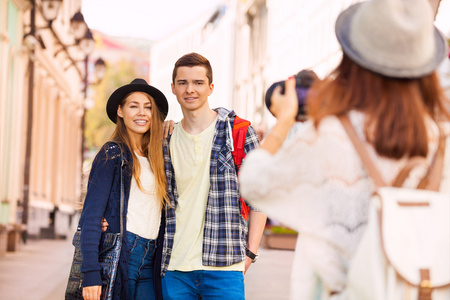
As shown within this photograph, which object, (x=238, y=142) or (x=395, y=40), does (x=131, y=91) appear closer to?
(x=238, y=142)

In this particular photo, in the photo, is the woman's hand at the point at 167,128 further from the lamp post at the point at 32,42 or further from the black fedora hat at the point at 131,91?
the lamp post at the point at 32,42

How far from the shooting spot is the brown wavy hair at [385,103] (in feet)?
7.95

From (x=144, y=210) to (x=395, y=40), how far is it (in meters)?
2.17

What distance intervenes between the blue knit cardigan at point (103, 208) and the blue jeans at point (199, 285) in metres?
0.24

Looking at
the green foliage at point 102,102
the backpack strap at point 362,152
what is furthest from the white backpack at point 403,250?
the green foliage at point 102,102

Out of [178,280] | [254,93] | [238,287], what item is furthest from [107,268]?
[254,93]

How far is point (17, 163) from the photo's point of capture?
707 inches

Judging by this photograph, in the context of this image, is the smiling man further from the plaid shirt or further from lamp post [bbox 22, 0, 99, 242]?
lamp post [bbox 22, 0, 99, 242]

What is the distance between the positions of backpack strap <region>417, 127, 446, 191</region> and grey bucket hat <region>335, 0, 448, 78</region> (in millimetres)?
235

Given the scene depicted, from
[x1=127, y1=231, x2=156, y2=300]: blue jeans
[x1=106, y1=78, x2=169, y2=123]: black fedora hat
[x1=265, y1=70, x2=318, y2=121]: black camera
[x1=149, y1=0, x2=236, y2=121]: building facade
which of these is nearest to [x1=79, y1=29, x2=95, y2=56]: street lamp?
[x1=106, y1=78, x2=169, y2=123]: black fedora hat

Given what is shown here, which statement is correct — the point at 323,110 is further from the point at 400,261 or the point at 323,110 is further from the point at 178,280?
the point at 178,280

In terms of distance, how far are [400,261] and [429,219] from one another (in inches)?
6.5

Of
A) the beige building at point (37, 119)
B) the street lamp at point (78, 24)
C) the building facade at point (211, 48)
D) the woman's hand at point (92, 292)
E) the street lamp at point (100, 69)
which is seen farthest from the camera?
the building facade at point (211, 48)

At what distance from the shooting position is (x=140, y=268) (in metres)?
4.23
